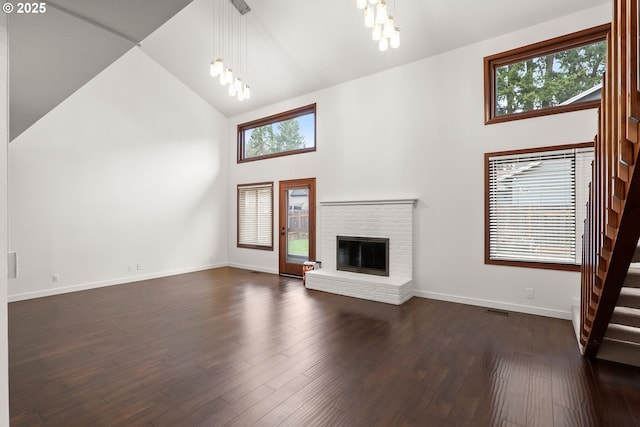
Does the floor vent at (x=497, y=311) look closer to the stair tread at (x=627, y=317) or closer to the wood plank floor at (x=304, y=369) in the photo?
the wood plank floor at (x=304, y=369)

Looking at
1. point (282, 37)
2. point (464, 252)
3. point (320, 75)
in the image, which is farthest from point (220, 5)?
point (464, 252)

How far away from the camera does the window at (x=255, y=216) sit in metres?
6.96

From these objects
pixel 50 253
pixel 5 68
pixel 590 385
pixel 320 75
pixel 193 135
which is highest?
pixel 320 75

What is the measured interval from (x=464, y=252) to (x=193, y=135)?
242 inches

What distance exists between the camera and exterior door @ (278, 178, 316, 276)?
20.3ft

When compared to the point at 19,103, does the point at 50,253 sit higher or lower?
lower

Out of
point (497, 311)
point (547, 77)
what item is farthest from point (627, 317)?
point (547, 77)

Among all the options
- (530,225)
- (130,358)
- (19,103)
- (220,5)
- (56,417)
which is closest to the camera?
(56,417)

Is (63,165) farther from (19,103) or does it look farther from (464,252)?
(464,252)

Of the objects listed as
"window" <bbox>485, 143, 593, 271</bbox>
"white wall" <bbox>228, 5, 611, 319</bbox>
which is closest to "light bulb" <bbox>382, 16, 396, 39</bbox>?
"white wall" <bbox>228, 5, 611, 319</bbox>

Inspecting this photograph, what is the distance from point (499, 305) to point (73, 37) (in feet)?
16.4

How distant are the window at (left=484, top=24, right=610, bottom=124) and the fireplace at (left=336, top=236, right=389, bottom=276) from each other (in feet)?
8.22

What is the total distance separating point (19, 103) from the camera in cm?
228

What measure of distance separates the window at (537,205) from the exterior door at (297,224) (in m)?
3.17
